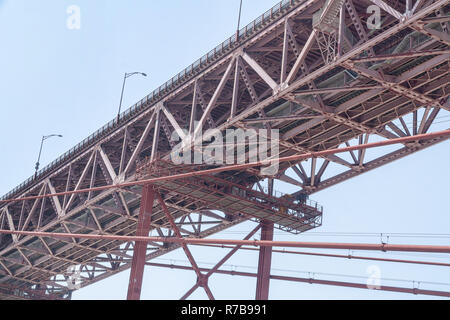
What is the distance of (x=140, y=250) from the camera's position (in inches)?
1677

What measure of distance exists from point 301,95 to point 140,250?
544 inches

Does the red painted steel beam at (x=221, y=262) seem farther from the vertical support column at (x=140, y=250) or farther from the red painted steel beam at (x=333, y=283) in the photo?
the vertical support column at (x=140, y=250)

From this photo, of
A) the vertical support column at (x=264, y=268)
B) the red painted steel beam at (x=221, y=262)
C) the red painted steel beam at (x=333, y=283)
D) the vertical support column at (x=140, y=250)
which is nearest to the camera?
the red painted steel beam at (x=333, y=283)

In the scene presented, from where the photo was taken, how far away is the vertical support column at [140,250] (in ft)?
135

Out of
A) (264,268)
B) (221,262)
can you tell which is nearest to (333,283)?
(264,268)

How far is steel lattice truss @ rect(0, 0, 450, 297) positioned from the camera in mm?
32594

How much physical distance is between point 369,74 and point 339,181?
12.1m

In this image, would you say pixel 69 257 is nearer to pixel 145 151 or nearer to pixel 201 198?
pixel 145 151

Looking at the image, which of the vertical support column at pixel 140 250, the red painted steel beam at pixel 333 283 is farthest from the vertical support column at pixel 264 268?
the vertical support column at pixel 140 250

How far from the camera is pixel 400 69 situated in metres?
33.8

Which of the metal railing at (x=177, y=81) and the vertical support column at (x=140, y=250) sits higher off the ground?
the metal railing at (x=177, y=81)

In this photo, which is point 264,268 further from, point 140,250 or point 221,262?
point 140,250

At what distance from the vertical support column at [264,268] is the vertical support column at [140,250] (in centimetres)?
766

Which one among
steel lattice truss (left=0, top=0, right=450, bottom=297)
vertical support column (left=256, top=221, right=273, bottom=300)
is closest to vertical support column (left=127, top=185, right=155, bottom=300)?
steel lattice truss (left=0, top=0, right=450, bottom=297)
